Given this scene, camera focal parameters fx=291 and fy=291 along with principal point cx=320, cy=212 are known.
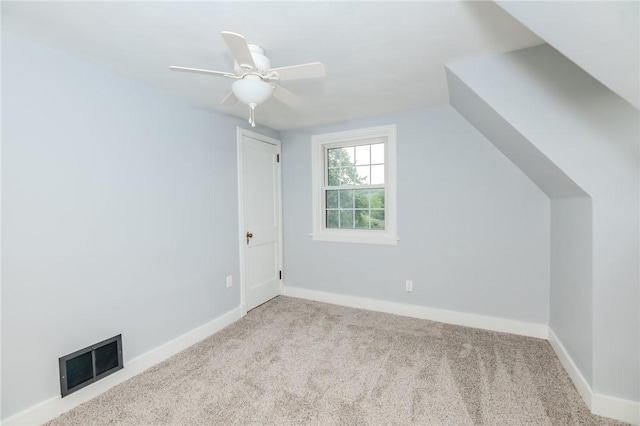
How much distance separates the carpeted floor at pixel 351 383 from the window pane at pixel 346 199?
4.68 ft

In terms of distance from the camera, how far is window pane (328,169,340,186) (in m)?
3.66

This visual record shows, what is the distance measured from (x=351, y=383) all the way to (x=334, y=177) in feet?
7.63

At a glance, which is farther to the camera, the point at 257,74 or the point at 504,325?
the point at 504,325

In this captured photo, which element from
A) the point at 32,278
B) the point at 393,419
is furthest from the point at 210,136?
the point at 393,419

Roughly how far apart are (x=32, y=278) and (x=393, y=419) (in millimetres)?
2269

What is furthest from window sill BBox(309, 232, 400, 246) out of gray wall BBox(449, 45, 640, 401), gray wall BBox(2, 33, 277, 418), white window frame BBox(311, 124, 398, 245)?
gray wall BBox(449, 45, 640, 401)

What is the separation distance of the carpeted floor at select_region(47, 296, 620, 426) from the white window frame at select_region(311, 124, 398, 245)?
1017mm

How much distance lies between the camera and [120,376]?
2115mm

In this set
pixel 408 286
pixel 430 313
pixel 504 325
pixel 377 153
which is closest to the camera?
pixel 504 325

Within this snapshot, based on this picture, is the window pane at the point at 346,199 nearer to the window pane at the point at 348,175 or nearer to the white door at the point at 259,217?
the window pane at the point at 348,175

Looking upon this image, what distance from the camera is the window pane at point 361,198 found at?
3.47 m

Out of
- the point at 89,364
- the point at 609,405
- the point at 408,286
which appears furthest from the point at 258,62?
the point at 609,405

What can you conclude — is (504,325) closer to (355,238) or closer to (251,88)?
(355,238)

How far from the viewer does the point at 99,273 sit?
202 centimetres
